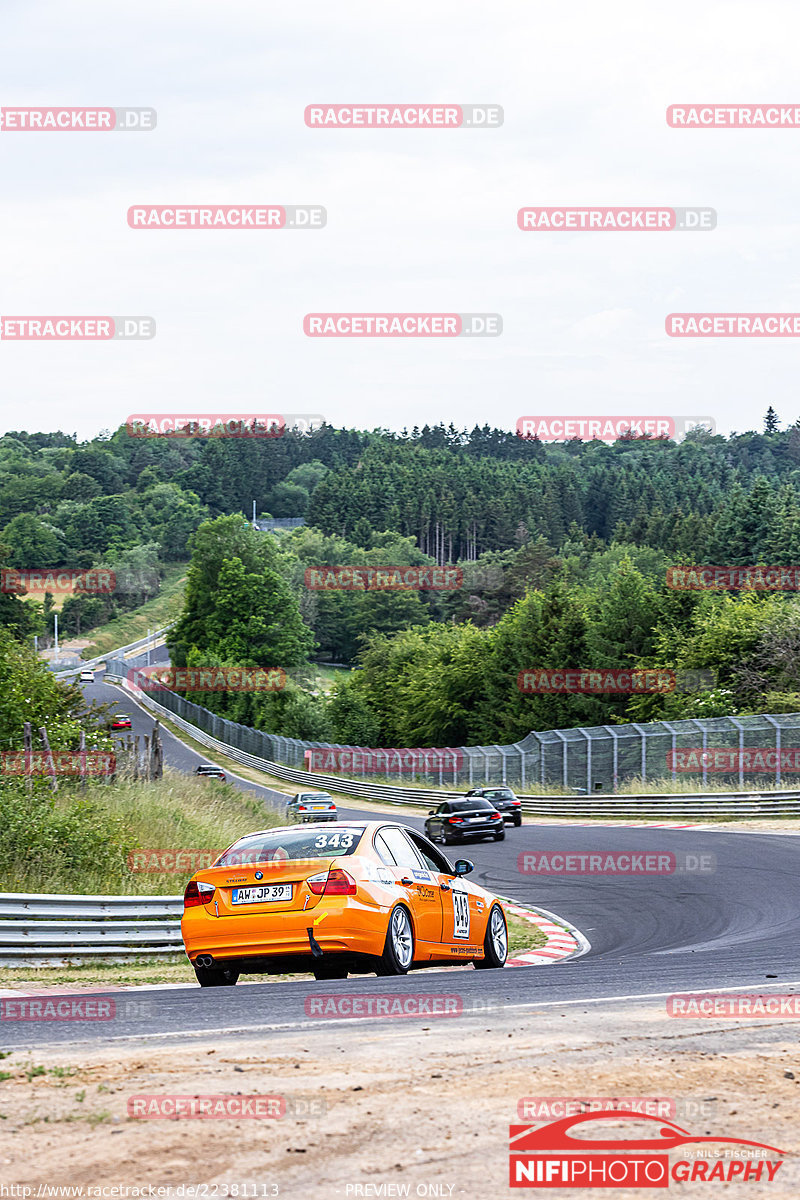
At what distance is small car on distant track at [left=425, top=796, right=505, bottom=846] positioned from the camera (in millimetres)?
34188

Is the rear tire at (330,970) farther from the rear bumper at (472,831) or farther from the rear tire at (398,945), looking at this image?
the rear bumper at (472,831)

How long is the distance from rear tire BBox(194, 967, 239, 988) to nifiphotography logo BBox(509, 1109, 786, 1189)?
597cm

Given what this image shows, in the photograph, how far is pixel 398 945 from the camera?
1062cm

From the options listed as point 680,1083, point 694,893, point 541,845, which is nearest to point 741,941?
point 694,893

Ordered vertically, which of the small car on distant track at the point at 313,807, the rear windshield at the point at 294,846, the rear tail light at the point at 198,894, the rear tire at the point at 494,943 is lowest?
the small car on distant track at the point at 313,807

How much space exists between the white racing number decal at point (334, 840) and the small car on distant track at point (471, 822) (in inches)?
929

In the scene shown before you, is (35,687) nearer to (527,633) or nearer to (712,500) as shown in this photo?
(527,633)

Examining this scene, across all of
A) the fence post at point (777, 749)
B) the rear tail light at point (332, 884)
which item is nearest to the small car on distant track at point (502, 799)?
the fence post at point (777, 749)

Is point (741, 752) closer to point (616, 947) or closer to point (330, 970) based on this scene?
point (616, 947)

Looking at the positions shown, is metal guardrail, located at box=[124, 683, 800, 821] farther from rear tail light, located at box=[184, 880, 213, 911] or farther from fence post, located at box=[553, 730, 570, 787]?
rear tail light, located at box=[184, 880, 213, 911]

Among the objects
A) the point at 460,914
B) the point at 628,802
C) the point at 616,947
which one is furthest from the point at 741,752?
the point at 460,914

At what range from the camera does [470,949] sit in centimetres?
1232

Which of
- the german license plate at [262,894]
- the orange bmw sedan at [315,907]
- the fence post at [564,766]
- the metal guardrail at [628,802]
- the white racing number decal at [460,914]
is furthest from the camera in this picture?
the fence post at [564,766]

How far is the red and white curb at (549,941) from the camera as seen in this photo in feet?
48.7
